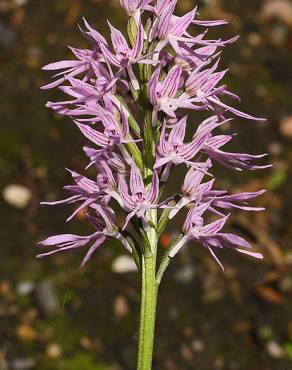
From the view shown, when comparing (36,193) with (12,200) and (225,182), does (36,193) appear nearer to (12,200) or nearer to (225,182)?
(12,200)

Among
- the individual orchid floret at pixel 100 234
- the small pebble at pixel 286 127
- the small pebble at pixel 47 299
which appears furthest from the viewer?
the small pebble at pixel 286 127

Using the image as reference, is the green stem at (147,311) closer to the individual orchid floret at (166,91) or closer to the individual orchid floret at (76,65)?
the individual orchid floret at (166,91)

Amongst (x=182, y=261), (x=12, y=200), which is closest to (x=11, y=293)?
(x=12, y=200)

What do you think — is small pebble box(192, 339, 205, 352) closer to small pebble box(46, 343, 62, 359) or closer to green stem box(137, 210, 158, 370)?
small pebble box(46, 343, 62, 359)

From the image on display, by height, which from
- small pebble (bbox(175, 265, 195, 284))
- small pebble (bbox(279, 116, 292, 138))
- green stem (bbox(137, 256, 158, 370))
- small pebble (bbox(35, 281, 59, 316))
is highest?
small pebble (bbox(279, 116, 292, 138))

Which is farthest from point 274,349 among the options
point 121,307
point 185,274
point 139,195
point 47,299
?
point 139,195

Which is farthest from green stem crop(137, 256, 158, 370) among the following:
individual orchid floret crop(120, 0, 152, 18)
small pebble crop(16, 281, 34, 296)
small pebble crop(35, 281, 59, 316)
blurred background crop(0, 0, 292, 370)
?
small pebble crop(16, 281, 34, 296)

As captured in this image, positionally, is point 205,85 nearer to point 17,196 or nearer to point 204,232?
point 204,232

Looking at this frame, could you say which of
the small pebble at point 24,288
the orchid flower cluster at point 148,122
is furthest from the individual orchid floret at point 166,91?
the small pebble at point 24,288
